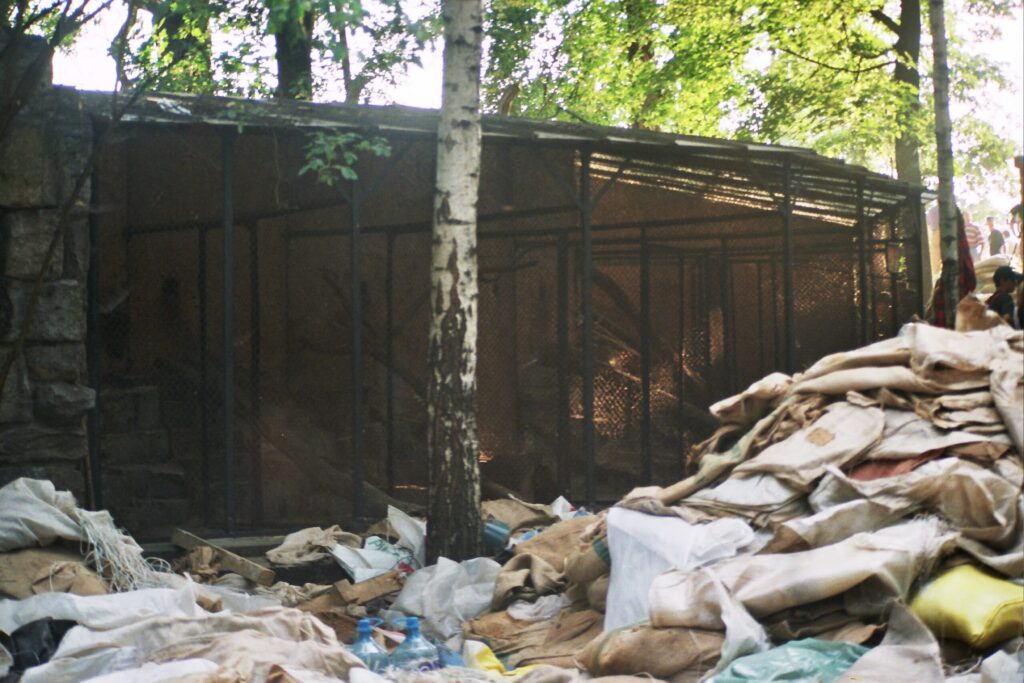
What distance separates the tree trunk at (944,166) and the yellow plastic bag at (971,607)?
6483 millimetres

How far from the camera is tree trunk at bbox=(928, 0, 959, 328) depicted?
10.9 meters

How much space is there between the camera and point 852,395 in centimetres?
602

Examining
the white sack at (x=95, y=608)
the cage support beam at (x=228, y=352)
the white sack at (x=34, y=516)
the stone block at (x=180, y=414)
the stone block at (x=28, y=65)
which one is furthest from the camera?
the stone block at (x=180, y=414)

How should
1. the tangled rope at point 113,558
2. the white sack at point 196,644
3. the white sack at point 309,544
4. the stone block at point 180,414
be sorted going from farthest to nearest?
the stone block at point 180,414, the white sack at point 309,544, the tangled rope at point 113,558, the white sack at point 196,644

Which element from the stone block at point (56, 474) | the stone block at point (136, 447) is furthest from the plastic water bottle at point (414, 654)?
the stone block at point (136, 447)

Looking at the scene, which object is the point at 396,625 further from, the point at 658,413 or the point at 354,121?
the point at 658,413

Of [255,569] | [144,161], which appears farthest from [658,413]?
[255,569]

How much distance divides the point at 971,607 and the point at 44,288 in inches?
219

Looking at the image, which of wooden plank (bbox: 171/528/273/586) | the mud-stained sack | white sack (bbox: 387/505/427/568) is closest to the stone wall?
wooden plank (bbox: 171/528/273/586)

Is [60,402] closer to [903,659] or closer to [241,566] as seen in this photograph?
[241,566]

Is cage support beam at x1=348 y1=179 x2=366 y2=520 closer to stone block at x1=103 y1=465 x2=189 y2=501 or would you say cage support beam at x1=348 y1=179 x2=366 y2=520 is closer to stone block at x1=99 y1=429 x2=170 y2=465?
stone block at x1=103 y1=465 x2=189 y2=501

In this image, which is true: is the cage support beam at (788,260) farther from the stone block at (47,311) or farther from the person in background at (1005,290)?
Answer: the stone block at (47,311)

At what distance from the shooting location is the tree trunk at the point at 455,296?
7.11m

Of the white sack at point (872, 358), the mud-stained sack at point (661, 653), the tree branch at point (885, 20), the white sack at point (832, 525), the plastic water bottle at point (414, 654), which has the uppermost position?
the tree branch at point (885, 20)
